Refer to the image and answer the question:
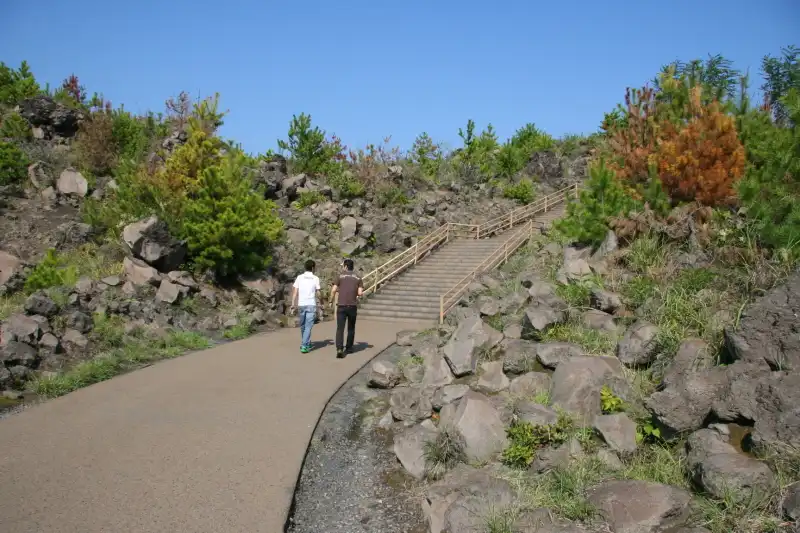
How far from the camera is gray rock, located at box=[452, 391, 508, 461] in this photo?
5.18m

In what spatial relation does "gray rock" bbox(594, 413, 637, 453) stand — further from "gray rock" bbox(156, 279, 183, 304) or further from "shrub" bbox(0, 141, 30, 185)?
"shrub" bbox(0, 141, 30, 185)

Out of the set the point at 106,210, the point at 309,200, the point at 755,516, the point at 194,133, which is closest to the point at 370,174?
the point at 309,200

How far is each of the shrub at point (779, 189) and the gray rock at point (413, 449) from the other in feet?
15.5

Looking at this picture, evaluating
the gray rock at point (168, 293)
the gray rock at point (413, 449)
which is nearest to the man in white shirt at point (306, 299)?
the gray rock at point (168, 293)

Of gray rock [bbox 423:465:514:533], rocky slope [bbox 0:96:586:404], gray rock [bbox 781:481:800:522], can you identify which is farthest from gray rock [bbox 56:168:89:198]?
gray rock [bbox 781:481:800:522]

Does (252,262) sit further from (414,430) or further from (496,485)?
(496,485)

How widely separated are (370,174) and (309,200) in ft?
14.8

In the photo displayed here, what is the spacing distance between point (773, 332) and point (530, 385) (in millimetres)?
2584

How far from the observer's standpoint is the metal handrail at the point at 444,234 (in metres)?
16.8

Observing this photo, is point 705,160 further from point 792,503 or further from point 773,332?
point 792,503

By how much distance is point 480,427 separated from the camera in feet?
17.4

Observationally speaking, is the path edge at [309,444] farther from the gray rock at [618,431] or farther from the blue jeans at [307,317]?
the gray rock at [618,431]

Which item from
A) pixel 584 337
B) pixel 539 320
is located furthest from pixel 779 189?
pixel 539 320

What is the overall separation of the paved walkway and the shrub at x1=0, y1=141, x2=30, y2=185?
39.6 ft
